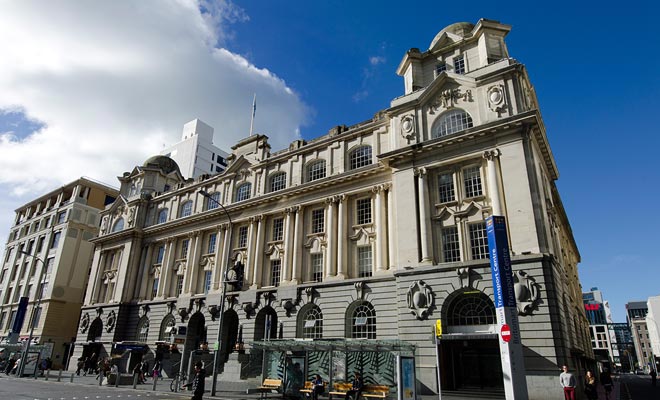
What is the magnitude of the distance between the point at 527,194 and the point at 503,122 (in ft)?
15.4

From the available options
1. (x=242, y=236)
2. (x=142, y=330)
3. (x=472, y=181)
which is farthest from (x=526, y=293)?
(x=142, y=330)

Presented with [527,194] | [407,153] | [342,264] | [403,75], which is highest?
[403,75]

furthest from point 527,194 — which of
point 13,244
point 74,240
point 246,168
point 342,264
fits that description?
point 13,244

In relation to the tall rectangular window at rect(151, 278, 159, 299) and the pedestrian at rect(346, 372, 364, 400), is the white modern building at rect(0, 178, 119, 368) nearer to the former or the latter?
the tall rectangular window at rect(151, 278, 159, 299)

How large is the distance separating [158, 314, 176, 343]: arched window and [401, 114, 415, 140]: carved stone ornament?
28.4 meters

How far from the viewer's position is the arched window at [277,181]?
127 feet

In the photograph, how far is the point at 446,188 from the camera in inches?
1090

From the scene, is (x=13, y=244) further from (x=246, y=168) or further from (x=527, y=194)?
(x=527, y=194)

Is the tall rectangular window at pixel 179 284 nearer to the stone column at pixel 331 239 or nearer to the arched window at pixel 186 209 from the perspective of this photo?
the arched window at pixel 186 209

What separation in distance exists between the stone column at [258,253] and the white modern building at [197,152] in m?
42.0

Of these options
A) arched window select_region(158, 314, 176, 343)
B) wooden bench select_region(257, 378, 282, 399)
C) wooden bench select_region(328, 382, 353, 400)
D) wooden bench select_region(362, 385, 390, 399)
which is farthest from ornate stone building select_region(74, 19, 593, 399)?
wooden bench select_region(257, 378, 282, 399)

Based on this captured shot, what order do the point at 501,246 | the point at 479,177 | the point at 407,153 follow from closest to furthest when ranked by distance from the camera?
the point at 501,246 → the point at 479,177 → the point at 407,153

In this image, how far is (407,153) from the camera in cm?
2881

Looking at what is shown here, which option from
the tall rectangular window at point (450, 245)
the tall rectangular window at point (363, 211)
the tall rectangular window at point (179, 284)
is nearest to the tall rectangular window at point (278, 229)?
the tall rectangular window at point (363, 211)
